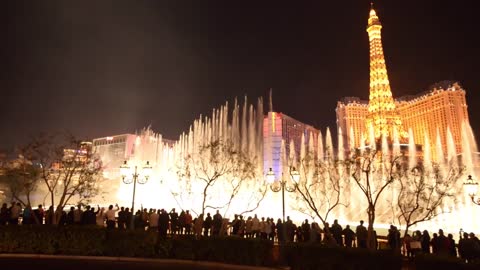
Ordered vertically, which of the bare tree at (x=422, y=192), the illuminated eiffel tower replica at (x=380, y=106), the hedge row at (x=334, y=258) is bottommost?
the hedge row at (x=334, y=258)

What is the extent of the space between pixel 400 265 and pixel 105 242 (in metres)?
9.19

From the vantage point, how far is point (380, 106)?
7212 cm

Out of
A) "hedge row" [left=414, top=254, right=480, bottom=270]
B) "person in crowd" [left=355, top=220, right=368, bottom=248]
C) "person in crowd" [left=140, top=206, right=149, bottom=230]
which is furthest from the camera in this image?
"person in crowd" [left=140, top=206, right=149, bottom=230]

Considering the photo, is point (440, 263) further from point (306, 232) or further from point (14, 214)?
point (14, 214)

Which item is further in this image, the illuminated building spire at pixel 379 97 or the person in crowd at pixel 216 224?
the illuminated building spire at pixel 379 97

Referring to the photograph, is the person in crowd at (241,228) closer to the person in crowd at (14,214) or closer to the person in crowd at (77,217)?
the person in crowd at (77,217)

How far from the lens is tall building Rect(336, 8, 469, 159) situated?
72.0m

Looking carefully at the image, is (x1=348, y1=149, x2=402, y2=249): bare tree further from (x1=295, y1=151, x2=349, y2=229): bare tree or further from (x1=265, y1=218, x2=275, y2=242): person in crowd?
(x1=265, y1=218, x2=275, y2=242): person in crowd

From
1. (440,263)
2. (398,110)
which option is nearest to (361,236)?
(440,263)

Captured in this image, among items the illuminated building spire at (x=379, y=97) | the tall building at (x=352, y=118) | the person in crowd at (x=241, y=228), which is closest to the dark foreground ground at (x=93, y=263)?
the person in crowd at (x=241, y=228)

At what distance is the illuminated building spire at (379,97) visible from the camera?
71.4 meters

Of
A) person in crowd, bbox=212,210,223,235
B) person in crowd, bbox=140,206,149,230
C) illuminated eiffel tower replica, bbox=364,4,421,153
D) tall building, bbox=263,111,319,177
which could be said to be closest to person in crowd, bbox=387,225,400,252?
person in crowd, bbox=212,210,223,235

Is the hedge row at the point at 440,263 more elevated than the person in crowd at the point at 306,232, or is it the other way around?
the person in crowd at the point at 306,232

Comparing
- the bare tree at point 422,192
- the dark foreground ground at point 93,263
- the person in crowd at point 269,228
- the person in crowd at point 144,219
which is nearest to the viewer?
the dark foreground ground at point 93,263
